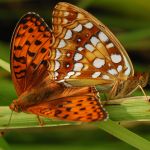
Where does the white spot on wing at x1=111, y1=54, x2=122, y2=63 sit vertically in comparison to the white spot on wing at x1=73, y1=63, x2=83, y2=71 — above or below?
above

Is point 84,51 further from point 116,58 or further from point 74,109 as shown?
point 74,109

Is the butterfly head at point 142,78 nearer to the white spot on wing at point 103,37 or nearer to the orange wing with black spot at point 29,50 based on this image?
the white spot on wing at point 103,37

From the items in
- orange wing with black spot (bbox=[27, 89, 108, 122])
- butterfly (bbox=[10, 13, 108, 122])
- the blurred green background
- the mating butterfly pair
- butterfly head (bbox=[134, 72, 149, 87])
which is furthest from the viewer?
the blurred green background

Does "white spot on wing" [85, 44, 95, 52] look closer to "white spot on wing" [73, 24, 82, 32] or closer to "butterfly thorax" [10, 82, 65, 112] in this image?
"white spot on wing" [73, 24, 82, 32]

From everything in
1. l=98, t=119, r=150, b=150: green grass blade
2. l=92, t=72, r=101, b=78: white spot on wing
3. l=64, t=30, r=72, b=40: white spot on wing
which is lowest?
l=98, t=119, r=150, b=150: green grass blade

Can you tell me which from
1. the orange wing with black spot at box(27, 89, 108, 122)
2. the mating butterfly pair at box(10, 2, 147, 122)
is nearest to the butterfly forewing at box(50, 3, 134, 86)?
the mating butterfly pair at box(10, 2, 147, 122)

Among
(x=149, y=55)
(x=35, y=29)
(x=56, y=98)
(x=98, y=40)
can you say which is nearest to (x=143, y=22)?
(x=149, y=55)

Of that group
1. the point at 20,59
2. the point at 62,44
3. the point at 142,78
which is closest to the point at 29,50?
the point at 20,59
